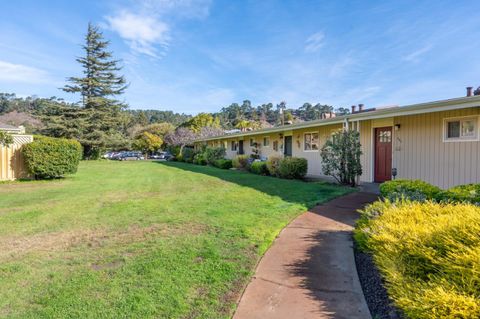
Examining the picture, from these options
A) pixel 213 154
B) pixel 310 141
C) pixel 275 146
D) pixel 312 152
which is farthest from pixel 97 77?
pixel 312 152

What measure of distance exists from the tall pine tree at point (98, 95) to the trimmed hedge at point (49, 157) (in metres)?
20.4

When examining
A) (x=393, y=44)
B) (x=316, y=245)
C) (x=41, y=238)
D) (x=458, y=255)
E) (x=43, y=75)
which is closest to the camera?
(x=458, y=255)

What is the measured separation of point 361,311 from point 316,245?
5.53 ft

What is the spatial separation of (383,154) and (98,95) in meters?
32.9

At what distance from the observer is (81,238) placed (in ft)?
14.6

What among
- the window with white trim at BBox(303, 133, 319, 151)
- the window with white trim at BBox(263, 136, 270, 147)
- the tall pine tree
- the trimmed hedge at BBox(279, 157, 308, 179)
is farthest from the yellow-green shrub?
the tall pine tree

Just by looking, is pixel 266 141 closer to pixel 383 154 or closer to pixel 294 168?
pixel 294 168

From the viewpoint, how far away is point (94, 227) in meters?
5.05

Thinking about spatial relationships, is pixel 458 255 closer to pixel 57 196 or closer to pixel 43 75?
pixel 57 196

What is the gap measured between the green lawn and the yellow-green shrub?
1.45 metres

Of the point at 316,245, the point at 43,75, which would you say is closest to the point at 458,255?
the point at 316,245

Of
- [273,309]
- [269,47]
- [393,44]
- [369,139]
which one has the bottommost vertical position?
[273,309]

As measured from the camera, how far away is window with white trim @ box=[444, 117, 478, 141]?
739 centimetres

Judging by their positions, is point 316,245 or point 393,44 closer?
point 316,245
